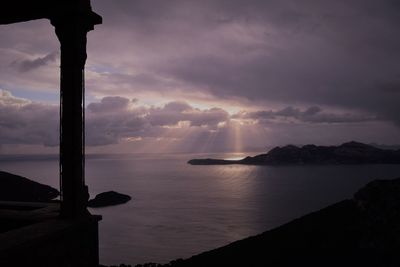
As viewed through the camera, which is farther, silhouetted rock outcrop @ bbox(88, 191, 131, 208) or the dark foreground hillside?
silhouetted rock outcrop @ bbox(88, 191, 131, 208)

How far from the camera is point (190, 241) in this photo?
3413 inches

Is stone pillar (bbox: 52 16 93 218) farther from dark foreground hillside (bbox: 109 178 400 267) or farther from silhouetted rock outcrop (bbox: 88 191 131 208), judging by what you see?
silhouetted rock outcrop (bbox: 88 191 131 208)

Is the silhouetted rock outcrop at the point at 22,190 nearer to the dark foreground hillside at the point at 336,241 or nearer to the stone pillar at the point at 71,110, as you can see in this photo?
the dark foreground hillside at the point at 336,241

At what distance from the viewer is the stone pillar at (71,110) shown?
263 inches

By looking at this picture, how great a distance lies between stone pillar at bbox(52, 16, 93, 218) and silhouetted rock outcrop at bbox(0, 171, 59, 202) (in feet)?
468

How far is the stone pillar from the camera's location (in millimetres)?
6691

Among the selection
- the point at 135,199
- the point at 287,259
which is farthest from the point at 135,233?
the point at 135,199

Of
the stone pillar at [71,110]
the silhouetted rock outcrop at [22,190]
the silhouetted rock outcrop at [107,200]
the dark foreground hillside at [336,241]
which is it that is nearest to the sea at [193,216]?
the silhouetted rock outcrop at [107,200]

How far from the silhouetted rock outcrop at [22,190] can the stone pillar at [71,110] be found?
468ft

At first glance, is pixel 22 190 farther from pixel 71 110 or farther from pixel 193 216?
pixel 71 110

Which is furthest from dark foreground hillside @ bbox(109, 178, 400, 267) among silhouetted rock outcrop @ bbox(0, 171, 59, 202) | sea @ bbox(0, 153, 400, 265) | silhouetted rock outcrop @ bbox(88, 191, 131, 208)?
silhouetted rock outcrop @ bbox(0, 171, 59, 202)

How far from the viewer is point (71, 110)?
6.70m

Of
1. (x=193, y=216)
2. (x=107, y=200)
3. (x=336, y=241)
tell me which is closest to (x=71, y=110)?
(x=336, y=241)

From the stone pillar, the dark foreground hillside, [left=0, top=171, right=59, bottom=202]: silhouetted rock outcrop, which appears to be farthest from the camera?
[left=0, top=171, right=59, bottom=202]: silhouetted rock outcrop
